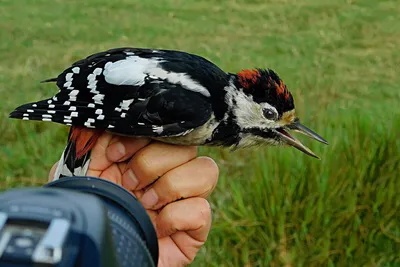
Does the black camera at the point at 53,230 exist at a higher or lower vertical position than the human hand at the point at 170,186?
higher

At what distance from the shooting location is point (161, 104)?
80.7 inches

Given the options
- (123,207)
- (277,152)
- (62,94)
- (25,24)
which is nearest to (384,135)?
(277,152)

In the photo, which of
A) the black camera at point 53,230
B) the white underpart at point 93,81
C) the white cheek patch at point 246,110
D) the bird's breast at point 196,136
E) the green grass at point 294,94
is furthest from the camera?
the green grass at point 294,94

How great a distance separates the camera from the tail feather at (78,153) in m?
1.96

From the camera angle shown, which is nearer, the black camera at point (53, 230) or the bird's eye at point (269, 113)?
the black camera at point (53, 230)

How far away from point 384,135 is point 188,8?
4.47 metres

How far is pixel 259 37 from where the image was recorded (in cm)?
605

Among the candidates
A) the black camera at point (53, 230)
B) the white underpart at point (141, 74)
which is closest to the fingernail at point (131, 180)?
the white underpart at point (141, 74)

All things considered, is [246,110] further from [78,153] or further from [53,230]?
[53,230]

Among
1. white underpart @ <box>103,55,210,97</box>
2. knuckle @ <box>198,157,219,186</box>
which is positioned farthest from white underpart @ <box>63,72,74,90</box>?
knuckle @ <box>198,157,219,186</box>

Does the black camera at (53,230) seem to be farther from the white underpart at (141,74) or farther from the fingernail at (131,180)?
the white underpart at (141,74)

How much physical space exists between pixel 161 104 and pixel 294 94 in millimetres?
2274

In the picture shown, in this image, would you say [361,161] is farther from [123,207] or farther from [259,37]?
[259,37]

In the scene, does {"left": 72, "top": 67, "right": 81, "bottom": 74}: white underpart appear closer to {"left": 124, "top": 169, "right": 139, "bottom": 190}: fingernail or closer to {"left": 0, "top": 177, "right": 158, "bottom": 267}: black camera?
{"left": 124, "top": 169, "right": 139, "bottom": 190}: fingernail
